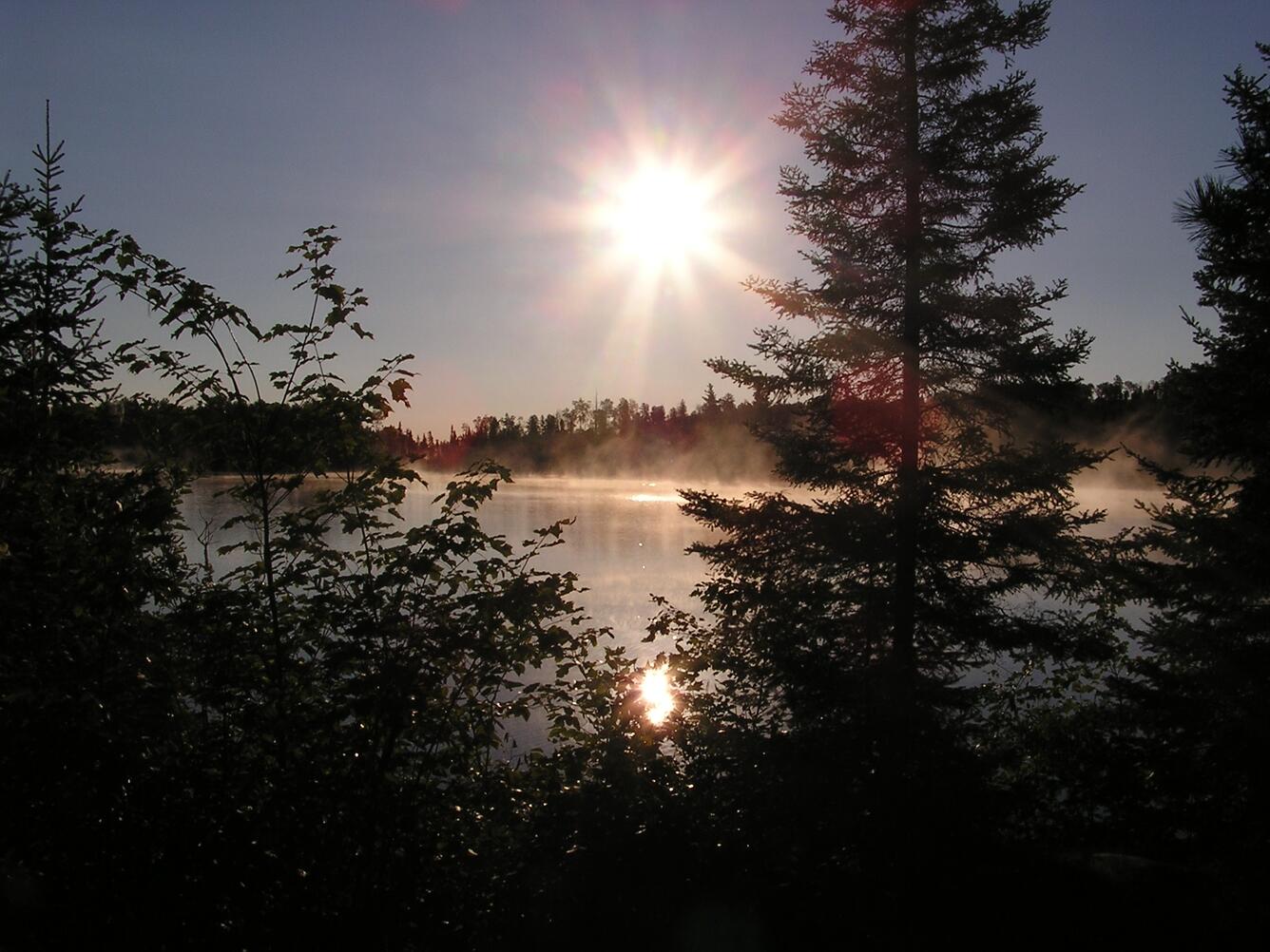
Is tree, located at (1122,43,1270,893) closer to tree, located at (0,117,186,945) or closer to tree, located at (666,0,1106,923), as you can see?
tree, located at (666,0,1106,923)

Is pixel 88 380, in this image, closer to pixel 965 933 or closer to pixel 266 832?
pixel 266 832

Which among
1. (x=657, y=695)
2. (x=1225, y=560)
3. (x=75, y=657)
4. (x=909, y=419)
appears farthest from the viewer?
(x=909, y=419)

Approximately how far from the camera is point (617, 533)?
3788 cm

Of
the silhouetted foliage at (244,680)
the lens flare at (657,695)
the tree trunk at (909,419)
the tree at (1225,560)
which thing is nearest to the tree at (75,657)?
the silhouetted foliage at (244,680)

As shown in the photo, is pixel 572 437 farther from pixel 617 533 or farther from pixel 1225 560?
pixel 1225 560

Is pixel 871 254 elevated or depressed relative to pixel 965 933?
elevated

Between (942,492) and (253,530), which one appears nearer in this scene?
(253,530)

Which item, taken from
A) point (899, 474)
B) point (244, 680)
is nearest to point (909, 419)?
point (899, 474)

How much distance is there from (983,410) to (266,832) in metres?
8.67

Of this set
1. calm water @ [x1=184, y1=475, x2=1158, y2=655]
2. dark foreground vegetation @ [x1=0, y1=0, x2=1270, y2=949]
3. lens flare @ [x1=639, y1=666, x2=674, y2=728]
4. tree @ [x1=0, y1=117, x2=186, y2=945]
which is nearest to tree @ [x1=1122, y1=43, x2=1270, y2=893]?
dark foreground vegetation @ [x1=0, y1=0, x2=1270, y2=949]

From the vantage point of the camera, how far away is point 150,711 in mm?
4895

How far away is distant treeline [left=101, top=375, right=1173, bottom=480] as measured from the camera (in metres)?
5.41

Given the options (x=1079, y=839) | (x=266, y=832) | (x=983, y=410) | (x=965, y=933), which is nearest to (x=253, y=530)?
(x=266, y=832)

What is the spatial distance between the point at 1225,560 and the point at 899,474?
3239 millimetres
